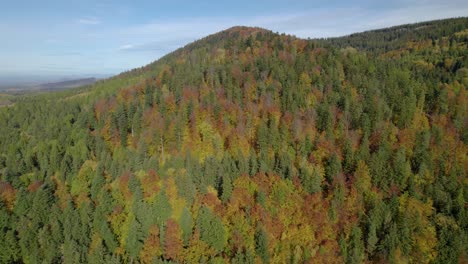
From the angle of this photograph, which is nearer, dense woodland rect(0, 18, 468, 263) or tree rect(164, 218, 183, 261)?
tree rect(164, 218, 183, 261)

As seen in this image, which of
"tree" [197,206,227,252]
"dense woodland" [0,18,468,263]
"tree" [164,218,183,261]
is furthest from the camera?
"dense woodland" [0,18,468,263]

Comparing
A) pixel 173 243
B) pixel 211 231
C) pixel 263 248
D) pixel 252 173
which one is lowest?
pixel 263 248

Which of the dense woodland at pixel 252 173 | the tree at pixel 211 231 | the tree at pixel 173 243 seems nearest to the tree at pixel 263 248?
the dense woodland at pixel 252 173

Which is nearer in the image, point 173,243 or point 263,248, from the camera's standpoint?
point 263,248

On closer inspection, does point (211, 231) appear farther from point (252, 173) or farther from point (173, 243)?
point (252, 173)

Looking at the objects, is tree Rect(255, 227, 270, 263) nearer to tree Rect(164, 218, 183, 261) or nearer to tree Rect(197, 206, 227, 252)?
tree Rect(197, 206, 227, 252)

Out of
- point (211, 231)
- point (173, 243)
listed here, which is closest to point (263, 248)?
point (211, 231)

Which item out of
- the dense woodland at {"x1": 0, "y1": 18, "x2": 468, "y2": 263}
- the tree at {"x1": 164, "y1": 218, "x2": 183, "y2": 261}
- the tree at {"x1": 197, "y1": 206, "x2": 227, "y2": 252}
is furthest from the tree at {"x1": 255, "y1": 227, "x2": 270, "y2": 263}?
the tree at {"x1": 164, "y1": 218, "x2": 183, "y2": 261}

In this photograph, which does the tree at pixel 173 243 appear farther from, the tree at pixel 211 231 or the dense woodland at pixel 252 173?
the tree at pixel 211 231
